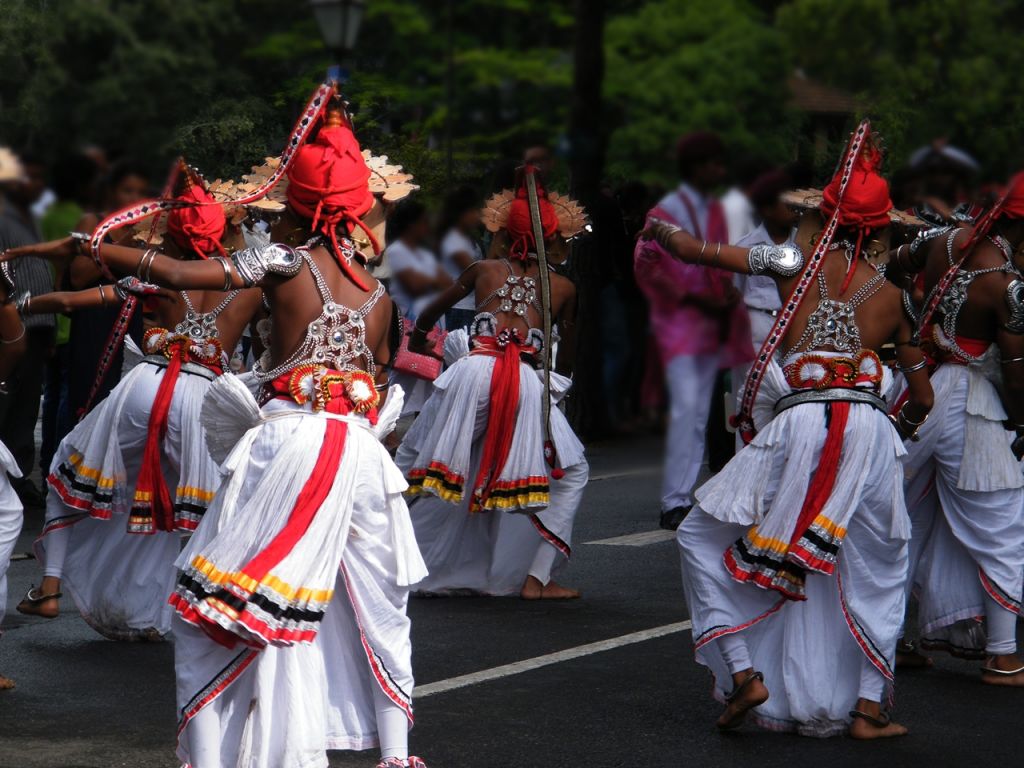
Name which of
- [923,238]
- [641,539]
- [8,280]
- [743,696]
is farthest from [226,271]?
[641,539]

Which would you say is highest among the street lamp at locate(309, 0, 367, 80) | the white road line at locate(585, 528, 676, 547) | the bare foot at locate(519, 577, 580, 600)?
the street lamp at locate(309, 0, 367, 80)

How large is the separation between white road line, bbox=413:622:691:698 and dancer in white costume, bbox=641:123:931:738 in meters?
1.02

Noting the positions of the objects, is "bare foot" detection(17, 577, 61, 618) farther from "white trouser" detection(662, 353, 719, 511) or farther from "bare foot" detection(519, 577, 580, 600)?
"white trouser" detection(662, 353, 719, 511)

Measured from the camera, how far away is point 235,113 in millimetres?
2357

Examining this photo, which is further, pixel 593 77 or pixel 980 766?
pixel 980 766

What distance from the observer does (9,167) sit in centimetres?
230

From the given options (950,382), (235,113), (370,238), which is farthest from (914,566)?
(235,113)

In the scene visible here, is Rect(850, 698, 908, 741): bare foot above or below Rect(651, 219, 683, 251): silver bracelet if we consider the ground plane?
below

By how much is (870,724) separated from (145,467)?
3180mm

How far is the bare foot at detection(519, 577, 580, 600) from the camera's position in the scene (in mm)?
7664

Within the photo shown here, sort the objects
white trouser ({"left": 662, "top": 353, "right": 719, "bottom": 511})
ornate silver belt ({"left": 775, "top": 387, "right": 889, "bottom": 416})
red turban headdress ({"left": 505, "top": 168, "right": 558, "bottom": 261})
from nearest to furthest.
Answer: white trouser ({"left": 662, "top": 353, "right": 719, "bottom": 511}) → ornate silver belt ({"left": 775, "top": 387, "right": 889, "bottom": 416}) → red turban headdress ({"left": 505, "top": 168, "right": 558, "bottom": 261})

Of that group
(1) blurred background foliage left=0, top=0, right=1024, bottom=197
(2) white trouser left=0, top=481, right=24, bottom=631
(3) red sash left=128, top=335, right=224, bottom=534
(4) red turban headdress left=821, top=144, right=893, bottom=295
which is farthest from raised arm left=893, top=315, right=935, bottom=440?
(1) blurred background foliage left=0, top=0, right=1024, bottom=197

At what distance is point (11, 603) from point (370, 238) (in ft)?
12.2

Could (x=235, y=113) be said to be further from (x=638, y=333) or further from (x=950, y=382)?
(x=950, y=382)
